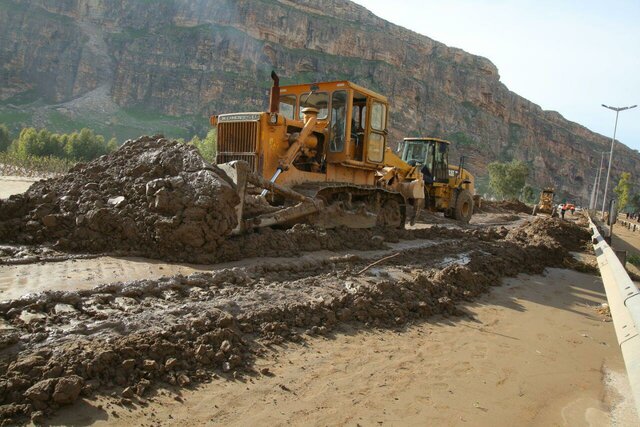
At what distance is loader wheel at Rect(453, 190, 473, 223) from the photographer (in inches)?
733

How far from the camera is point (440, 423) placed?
→ 3150 millimetres

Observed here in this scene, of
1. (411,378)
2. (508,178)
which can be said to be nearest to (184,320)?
(411,378)

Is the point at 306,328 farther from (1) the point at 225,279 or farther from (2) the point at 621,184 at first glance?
(2) the point at 621,184

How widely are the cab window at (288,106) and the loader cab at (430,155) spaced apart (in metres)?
7.99

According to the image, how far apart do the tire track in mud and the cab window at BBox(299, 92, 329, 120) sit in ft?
14.2

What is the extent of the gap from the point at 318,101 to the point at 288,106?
87 centimetres

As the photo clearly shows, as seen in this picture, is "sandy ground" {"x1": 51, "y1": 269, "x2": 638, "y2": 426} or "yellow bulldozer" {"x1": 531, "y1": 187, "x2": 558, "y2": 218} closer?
"sandy ground" {"x1": 51, "y1": 269, "x2": 638, "y2": 426}

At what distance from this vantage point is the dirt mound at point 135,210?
249 inches

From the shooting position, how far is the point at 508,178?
5478cm

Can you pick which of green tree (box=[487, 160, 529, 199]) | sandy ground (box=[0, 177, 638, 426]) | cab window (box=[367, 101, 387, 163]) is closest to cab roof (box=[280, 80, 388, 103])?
cab window (box=[367, 101, 387, 163])

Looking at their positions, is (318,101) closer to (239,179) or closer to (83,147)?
(239,179)

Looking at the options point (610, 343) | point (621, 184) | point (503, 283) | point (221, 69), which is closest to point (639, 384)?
point (610, 343)

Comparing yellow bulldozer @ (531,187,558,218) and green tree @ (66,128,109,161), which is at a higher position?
green tree @ (66,128,109,161)

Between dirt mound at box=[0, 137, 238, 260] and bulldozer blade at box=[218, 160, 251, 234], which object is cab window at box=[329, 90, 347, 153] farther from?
dirt mound at box=[0, 137, 238, 260]
